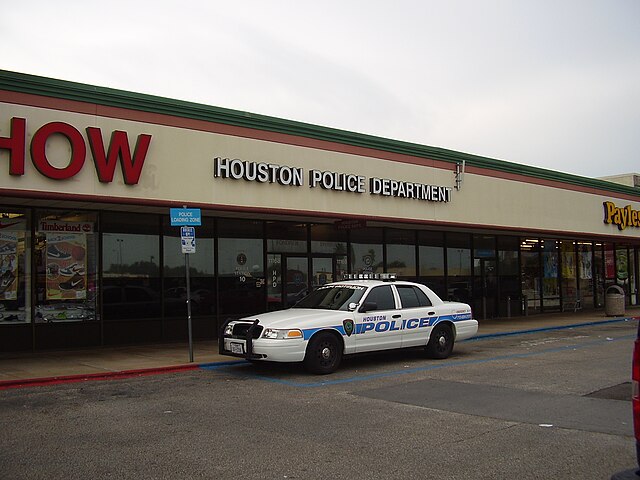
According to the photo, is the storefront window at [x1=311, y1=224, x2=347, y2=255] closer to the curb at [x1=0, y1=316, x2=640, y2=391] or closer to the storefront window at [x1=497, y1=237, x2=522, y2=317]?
the curb at [x1=0, y1=316, x2=640, y2=391]

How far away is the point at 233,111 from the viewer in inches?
586

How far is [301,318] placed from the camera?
11008mm

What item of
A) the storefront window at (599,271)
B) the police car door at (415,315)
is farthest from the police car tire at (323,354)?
the storefront window at (599,271)

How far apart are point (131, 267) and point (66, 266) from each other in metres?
1.53

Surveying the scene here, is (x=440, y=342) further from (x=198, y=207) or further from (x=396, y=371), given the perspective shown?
(x=198, y=207)

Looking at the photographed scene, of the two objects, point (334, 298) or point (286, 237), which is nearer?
point (334, 298)

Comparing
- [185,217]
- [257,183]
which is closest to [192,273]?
[257,183]

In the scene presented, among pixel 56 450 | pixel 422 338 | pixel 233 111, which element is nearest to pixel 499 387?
pixel 422 338

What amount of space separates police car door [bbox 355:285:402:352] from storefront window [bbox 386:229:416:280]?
27.9ft

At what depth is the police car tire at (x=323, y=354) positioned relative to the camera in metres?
10.9

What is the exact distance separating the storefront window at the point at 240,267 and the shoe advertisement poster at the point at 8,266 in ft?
16.6

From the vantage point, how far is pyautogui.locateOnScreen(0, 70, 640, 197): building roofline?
12000mm

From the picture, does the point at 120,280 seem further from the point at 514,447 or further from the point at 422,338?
the point at 514,447

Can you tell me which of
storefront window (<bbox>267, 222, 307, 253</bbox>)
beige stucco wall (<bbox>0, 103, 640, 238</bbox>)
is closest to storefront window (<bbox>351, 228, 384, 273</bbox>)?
storefront window (<bbox>267, 222, 307, 253</bbox>)
